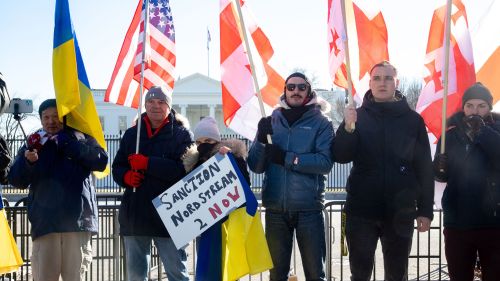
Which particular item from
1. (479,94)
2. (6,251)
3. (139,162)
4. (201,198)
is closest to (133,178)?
(139,162)

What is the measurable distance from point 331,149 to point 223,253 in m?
1.24

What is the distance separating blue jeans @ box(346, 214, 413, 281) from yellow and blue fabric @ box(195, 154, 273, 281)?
715 millimetres

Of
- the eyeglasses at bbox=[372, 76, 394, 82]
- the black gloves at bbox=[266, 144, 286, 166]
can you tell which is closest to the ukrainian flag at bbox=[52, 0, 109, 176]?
the black gloves at bbox=[266, 144, 286, 166]

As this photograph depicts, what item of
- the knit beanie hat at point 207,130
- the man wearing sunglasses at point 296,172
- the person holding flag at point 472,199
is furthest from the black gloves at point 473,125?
the knit beanie hat at point 207,130

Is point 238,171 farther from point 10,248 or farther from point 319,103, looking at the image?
point 10,248

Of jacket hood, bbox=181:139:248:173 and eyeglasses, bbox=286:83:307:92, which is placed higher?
eyeglasses, bbox=286:83:307:92

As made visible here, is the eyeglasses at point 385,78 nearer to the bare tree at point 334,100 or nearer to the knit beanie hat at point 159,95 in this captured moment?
the knit beanie hat at point 159,95

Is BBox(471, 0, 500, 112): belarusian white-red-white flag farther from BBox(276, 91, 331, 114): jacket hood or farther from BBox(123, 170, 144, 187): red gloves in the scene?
BBox(123, 170, 144, 187): red gloves

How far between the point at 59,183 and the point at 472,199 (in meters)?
3.32

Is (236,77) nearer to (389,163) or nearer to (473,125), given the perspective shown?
(389,163)

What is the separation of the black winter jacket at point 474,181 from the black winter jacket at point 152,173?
2146 millimetres

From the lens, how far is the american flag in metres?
6.31

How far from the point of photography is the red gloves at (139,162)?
512 cm

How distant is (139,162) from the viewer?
202 inches
